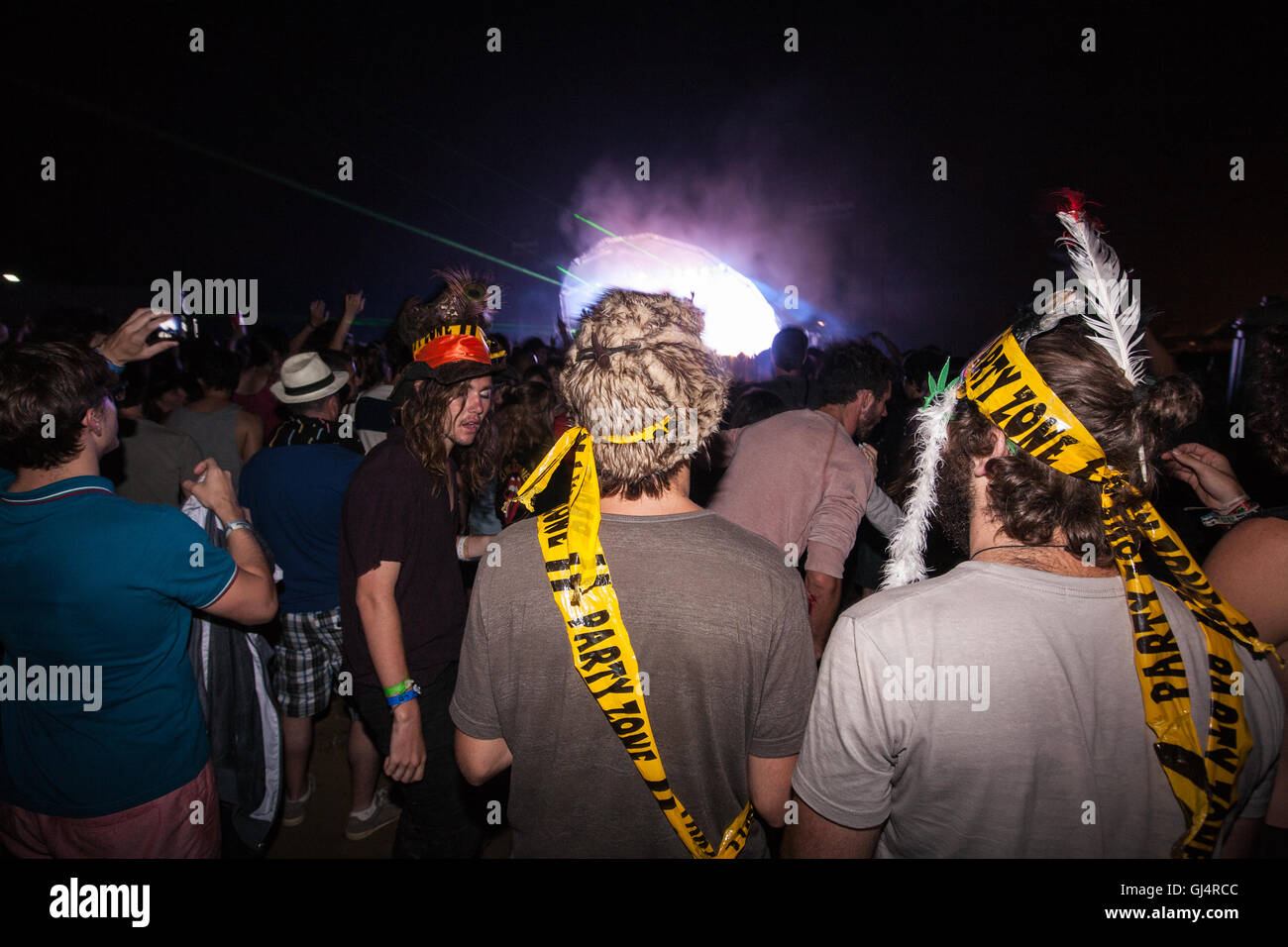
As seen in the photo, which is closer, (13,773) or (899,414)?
(13,773)

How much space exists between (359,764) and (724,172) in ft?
55.5

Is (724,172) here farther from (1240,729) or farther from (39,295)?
(1240,729)

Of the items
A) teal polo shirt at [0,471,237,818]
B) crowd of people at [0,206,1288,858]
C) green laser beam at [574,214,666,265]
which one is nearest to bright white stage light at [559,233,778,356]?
green laser beam at [574,214,666,265]

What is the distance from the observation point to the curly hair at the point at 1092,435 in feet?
4.75

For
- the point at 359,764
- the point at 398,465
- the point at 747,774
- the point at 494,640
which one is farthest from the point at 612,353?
the point at 359,764

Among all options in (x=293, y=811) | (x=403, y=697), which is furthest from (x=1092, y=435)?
(x=293, y=811)

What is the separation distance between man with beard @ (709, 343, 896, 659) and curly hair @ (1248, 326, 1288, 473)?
6.30ft

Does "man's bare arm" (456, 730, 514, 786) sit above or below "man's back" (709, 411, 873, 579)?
below

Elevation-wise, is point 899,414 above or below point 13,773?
above

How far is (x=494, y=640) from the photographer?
66.9 inches

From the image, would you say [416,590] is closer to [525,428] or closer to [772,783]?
[772,783]

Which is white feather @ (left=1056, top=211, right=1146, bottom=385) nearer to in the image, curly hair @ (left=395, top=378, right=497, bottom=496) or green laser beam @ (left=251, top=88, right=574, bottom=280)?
curly hair @ (left=395, top=378, right=497, bottom=496)

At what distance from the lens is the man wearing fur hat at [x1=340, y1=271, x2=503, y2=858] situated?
266 centimetres

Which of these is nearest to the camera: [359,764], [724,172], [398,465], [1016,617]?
[1016,617]
